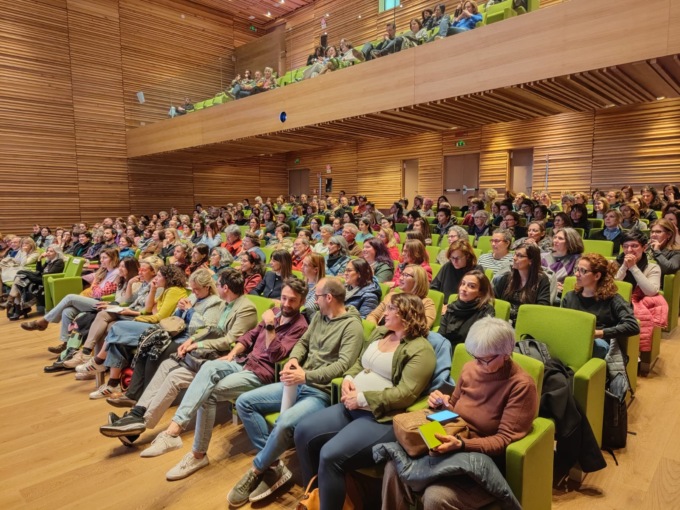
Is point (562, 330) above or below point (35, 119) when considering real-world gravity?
below

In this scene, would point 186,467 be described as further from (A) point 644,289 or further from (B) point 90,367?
(A) point 644,289

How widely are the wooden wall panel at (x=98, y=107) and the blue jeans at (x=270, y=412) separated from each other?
1060 cm

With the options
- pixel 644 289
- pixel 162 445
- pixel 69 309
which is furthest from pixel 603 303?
pixel 69 309

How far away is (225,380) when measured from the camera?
2.44 meters

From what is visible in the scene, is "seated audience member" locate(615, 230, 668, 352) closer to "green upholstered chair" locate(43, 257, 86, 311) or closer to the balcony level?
the balcony level

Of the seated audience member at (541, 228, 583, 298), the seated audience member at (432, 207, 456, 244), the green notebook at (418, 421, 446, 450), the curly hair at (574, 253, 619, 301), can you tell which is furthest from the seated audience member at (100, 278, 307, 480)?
the seated audience member at (432, 207, 456, 244)

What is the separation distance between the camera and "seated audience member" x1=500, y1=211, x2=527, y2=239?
5.41 metres

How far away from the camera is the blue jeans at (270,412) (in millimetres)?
2051

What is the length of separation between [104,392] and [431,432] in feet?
9.18

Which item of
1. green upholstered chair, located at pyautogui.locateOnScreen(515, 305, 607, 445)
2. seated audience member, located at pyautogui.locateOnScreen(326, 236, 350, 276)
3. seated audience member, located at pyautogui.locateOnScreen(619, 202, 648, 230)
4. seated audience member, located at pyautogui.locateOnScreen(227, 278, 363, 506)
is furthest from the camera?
seated audience member, located at pyautogui.locateOnScreen(619, 202, 648, 230)

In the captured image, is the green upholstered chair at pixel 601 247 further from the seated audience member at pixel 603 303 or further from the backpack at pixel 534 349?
the backpack at pixel 534 349

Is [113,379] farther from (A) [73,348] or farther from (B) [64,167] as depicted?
(B) [64,167]

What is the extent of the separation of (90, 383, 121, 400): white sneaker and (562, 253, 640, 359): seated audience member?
3.20 m

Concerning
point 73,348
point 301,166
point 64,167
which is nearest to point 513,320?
point 73,348
